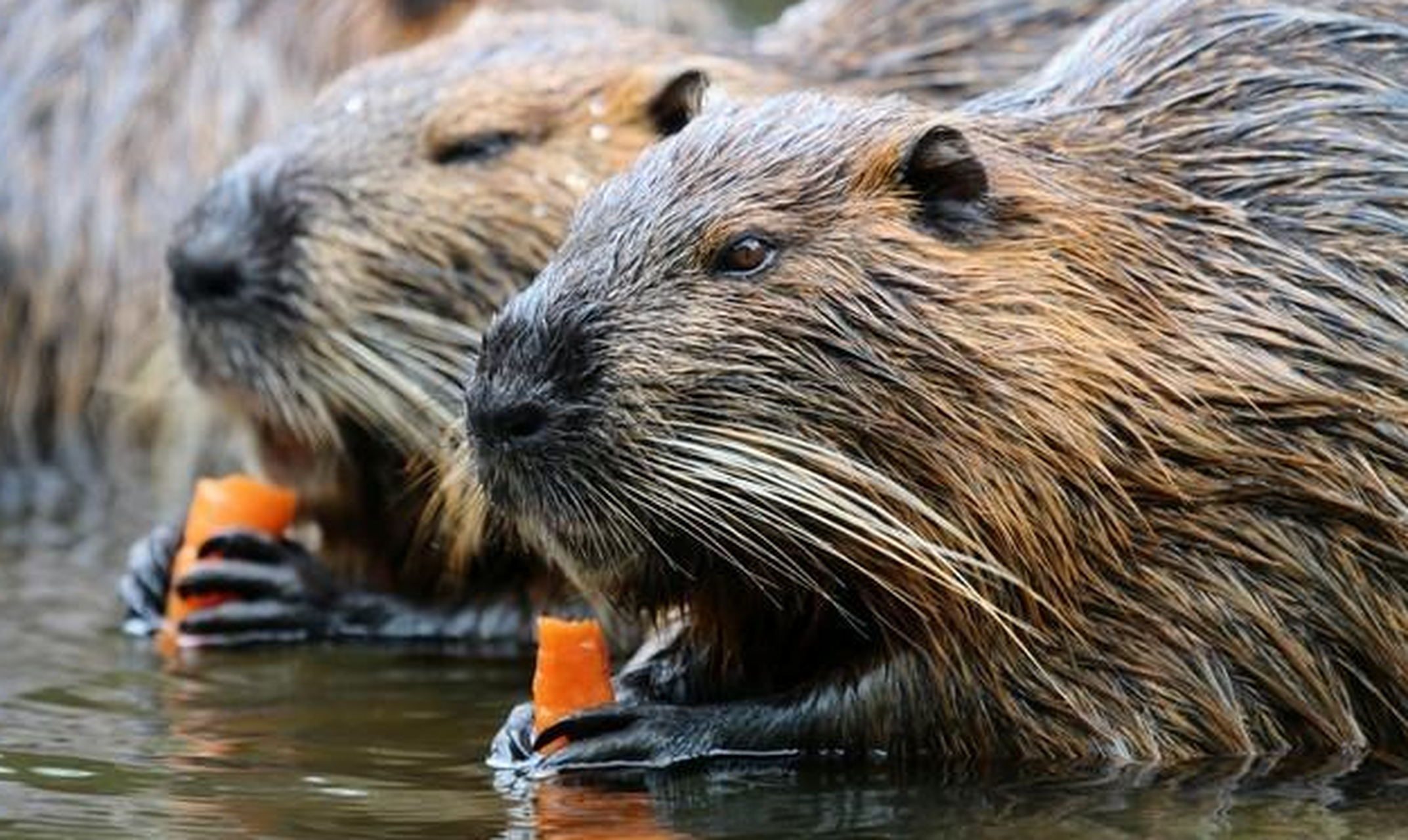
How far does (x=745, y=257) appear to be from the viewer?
15.1ft

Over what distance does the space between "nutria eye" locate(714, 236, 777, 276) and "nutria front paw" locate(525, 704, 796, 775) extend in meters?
0.59

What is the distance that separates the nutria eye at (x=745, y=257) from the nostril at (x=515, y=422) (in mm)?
344

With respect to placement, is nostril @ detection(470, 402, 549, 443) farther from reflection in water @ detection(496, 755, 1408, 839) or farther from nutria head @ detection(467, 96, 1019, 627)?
reflection in water @ detection(496, 755, 1408, 839)

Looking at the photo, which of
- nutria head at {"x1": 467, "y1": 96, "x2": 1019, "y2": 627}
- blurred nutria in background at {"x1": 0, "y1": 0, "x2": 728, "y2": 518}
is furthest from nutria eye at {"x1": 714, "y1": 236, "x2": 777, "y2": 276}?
blurred nutria in background at {"x1": 0, "y1": 0, "x2": 728, "y2": 518}

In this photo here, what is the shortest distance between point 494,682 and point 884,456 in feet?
4.66

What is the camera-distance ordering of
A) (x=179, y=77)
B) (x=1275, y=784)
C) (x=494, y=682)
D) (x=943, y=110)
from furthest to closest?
(x=179, y=77) < (x=494, y=682) < (x=943, y=110) < (x=1275, y=784)

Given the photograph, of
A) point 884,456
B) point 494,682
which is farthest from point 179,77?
point 884,456

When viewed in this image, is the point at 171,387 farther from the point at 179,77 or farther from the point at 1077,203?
the point at 1077,203

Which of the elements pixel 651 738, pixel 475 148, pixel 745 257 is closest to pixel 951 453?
pixel 745 257

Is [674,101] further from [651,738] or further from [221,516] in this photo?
[651,738]

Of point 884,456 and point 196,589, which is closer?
point 884,456

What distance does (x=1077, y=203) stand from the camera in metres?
4.79

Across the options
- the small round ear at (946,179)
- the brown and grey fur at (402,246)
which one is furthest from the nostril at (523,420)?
the brown and grey fur at (402,246)

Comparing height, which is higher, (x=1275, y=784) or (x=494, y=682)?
(x=494, y=682)
